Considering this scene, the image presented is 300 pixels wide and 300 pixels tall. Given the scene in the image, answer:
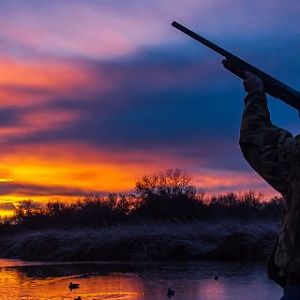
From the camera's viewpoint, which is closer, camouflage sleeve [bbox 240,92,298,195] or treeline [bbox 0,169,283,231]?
camouflage sleeve [bbox 240,92,298,195]

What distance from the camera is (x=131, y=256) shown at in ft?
75.9

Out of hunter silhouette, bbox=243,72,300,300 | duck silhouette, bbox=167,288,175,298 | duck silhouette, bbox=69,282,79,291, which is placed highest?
hunter silhouette, bbox=243,72,300,300

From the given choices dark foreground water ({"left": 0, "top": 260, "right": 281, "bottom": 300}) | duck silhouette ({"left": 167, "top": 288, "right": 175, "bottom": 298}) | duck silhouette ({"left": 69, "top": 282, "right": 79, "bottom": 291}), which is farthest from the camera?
duck silhouette ({"left": 69, "top": 282, "right": 79, "bottom": 291})

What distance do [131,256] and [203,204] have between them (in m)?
15.7

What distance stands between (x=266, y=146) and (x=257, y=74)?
0.48 metres

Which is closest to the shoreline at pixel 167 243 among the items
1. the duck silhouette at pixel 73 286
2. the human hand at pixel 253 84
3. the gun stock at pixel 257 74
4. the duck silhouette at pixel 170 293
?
the duck silhouette at pixel 73 286

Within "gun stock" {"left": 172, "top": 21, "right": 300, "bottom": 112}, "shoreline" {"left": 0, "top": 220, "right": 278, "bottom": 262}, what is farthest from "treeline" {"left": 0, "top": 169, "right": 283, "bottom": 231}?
"gun stock" {"left": 172, "top": 21, "right": 300, "bottom": 112}

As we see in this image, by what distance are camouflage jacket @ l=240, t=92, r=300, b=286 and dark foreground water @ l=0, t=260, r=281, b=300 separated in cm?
925

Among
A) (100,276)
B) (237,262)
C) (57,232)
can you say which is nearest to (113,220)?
(57,232)

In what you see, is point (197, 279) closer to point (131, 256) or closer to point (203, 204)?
point (131, 256)

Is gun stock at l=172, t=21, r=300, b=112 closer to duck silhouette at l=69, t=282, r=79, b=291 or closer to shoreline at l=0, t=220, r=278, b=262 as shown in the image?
duck silhouette at l=69, t=282, r=79, b=291

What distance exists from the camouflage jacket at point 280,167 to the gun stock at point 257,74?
0.66 ft

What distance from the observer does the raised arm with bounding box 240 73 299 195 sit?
261 centimetres

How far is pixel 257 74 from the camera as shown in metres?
3.02
